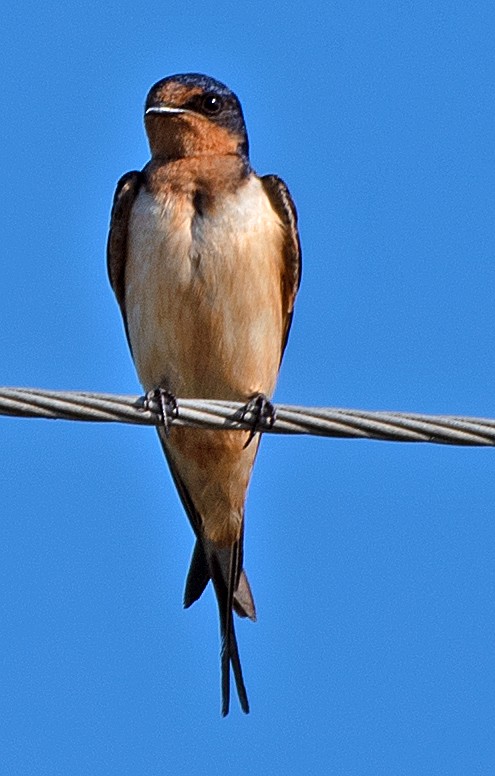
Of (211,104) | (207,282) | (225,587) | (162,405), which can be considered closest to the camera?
(162,405)

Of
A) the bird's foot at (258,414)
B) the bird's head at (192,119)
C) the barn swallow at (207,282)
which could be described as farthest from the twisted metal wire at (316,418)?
the bird's head at (192,119)

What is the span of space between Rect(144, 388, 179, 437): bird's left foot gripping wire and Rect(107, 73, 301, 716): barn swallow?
54 centimetres

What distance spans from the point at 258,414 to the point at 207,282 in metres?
0.85

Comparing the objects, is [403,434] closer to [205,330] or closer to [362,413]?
[362,413]

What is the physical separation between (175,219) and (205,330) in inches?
16.0

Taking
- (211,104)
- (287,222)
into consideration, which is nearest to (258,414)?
(287,222)

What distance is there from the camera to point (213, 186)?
6.21m

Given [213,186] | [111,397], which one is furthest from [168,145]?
[111,397]

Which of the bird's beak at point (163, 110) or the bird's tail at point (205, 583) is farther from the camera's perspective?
the bird's tail at point (205, 583)

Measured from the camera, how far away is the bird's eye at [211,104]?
6566 millimetres

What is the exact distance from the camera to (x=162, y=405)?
5320mm

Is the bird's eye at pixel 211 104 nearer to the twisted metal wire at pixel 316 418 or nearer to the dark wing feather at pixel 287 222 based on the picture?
the dark wing feather at pixel 287 222

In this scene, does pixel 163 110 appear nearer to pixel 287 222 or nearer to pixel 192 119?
pixel 192 119

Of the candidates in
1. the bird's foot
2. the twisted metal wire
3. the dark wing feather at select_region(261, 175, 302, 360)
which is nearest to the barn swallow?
the dark wing feather at select_region(261, 175, 302, 360)
